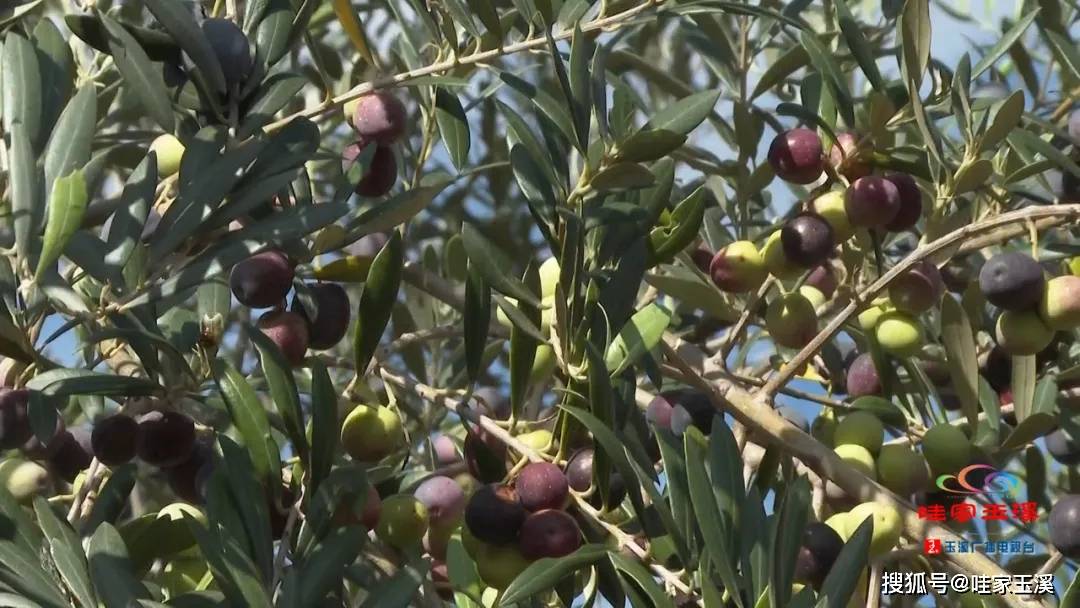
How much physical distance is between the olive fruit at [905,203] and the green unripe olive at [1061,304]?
0.17 metres

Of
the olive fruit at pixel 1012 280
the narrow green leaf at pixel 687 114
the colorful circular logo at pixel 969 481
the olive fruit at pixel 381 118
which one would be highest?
the olive fruit at pixel 381 118

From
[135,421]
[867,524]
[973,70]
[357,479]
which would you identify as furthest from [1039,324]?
[135,421]

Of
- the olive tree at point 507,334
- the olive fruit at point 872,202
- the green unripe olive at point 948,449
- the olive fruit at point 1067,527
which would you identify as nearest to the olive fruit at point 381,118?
the olive tree at point 507,334

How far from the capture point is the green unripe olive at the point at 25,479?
5.05 feet

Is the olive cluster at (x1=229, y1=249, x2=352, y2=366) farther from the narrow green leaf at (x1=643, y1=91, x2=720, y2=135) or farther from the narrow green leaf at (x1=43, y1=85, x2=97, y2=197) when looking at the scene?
the narrow green leaf at (x1=643, y1=91, x2=720, y2=135)

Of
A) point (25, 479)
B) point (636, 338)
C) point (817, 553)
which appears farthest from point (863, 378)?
point (25, 479)

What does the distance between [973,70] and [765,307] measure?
396mm

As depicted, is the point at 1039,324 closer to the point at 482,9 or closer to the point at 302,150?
the point at 482,9

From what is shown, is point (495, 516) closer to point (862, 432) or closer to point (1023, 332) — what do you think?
point (862, 432)

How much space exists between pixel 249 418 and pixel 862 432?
2.62 feet

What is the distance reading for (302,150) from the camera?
1.28 m

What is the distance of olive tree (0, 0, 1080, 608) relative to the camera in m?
1.20

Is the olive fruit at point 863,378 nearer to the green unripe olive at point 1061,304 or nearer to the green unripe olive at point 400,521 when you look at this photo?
the green unripe olive at point 1061,304

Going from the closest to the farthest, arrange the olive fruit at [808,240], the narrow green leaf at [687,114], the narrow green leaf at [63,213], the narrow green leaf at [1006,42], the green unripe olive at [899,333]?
the narrow green leaf at [63,213] < the narrow green leaf at [687,114] < the olive fruit at [808,240] < the green unripe olive at [899,333] < the narrow green leaf at [1006,42]
